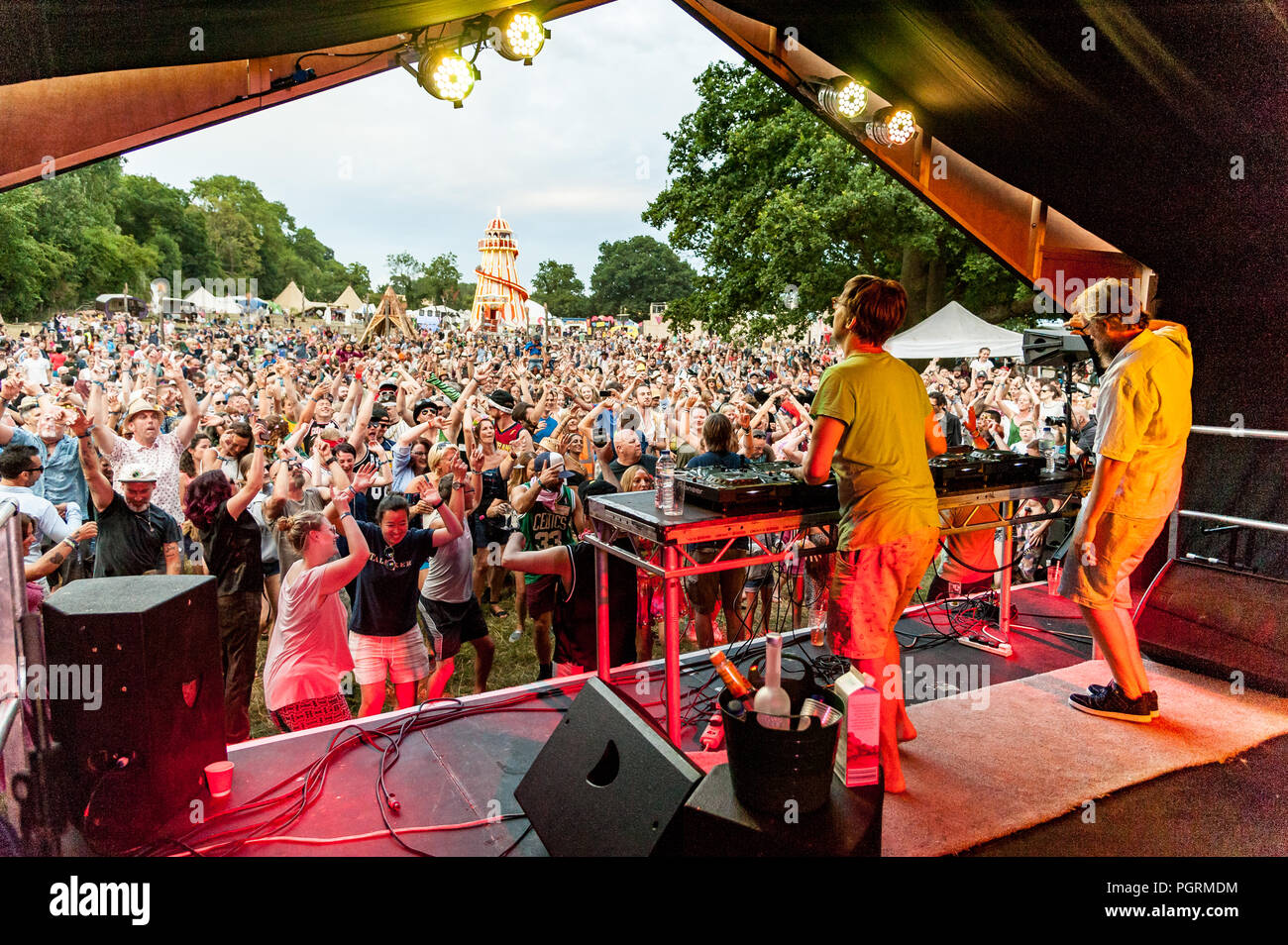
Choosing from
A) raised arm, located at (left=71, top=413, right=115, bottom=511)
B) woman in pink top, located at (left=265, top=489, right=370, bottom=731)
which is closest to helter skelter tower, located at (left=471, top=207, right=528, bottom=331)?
raised arm, located at (left=71, top=413, right=115, bottom=511)

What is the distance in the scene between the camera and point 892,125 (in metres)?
4.59

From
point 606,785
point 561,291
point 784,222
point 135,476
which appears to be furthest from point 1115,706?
point 561,291

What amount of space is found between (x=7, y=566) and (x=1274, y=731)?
4689 mm

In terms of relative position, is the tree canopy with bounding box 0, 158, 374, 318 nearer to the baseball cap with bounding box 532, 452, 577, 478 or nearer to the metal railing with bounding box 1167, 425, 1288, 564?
the baseball cap with bounding box 532, 452, 577, 478

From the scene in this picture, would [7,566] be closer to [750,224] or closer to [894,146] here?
[894,146]

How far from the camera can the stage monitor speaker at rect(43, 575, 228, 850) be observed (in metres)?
2.29

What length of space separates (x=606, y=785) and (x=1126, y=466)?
2388 mm

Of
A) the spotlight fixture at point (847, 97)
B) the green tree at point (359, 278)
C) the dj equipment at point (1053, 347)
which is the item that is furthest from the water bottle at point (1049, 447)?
the green tree at point (359, 278)

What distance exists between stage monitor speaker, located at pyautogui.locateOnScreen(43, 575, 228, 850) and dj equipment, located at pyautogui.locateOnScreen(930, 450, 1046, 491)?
2.94 metres

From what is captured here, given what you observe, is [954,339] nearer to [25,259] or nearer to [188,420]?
[188,420]

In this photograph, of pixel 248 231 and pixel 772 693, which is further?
pixel 248 231

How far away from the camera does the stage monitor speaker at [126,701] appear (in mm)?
2287

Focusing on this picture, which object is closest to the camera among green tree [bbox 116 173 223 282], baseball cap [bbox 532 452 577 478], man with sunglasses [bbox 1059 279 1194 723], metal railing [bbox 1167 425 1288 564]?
man with sunglasses [bbox 1059 279 1194 723]

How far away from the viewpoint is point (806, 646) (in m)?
4.30
